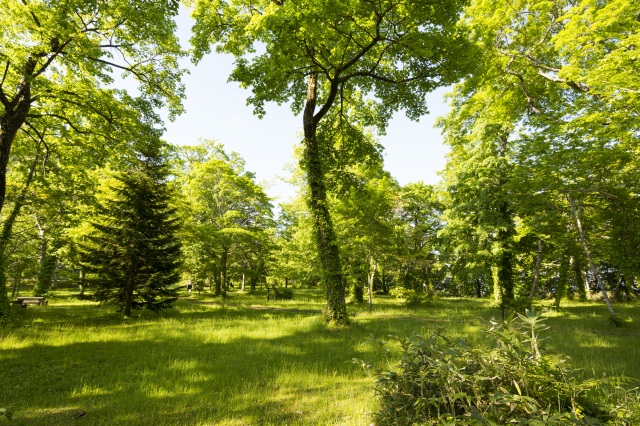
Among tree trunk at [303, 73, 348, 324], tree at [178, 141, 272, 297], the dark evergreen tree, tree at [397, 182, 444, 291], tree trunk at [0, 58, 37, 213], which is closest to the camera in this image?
tree trunk at [0, 58, 37, 213]

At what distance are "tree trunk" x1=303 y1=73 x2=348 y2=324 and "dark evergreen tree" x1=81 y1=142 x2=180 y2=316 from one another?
748 cm

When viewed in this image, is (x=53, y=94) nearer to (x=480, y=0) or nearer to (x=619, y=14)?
(x=480, y=0)

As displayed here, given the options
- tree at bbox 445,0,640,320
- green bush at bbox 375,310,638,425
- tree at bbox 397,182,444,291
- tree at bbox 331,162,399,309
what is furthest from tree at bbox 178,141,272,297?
green bush at bbox 375,310,638,425

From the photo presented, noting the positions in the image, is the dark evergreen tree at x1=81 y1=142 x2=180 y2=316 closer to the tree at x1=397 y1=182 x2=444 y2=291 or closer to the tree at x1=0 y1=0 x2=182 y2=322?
the tree at x1=0 y1=0 x2=182 y2=322

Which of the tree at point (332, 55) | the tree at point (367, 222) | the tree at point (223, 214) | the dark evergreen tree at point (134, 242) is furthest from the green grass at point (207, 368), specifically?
the tree at point (223, 214)

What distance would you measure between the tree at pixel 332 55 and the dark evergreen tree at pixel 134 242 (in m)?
6.33

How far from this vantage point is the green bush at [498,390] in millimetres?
1856

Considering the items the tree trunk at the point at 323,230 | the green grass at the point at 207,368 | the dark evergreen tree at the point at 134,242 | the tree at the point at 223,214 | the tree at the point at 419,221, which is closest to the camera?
the green grass at the point at 207,368

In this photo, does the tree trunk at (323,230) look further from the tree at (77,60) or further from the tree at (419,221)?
the tree at (419,221)

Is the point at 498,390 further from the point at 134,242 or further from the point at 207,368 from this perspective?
the point at 134,242

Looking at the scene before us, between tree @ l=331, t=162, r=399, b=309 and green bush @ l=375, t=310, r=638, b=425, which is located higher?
tree @ l=331, t=162, r=399, b=309

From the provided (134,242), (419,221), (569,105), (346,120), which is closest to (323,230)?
(346,120)

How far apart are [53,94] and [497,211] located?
21.7m

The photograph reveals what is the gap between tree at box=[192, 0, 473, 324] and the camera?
24.7 feet
